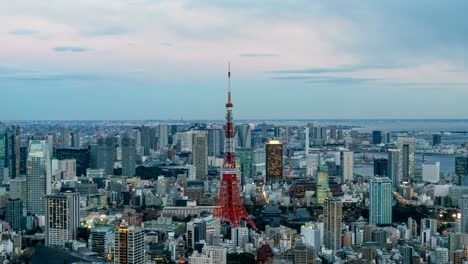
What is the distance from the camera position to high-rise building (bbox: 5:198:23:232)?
13.0 meters

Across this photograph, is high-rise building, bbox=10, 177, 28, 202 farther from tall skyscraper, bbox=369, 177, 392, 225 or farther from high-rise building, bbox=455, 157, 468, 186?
high-rise building, bbox=455, 157, 468, 186

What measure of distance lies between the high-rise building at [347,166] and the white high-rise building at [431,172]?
1.94 meters

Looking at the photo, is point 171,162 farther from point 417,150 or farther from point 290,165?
point 417,150

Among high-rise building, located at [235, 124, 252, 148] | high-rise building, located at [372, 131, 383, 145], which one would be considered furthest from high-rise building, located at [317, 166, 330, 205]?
high-rise building, located at [372, 131, 383, 145]

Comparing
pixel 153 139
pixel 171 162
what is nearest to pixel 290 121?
pixel 153 139

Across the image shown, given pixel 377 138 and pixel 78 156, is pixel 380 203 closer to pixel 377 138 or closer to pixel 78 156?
pixel 78 156

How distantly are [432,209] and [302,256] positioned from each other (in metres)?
6.44

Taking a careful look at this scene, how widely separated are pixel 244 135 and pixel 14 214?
566 inches

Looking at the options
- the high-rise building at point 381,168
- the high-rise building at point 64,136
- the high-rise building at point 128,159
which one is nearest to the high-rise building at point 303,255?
the high-rise building at point 381,168

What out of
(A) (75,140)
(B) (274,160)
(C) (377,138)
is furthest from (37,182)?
(C) (377,138)

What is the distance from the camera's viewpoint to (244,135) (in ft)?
88.3

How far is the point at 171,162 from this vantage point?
24375 mm

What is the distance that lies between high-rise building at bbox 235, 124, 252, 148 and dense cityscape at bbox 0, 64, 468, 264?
95 mm

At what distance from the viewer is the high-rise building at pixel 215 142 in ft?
80.4
